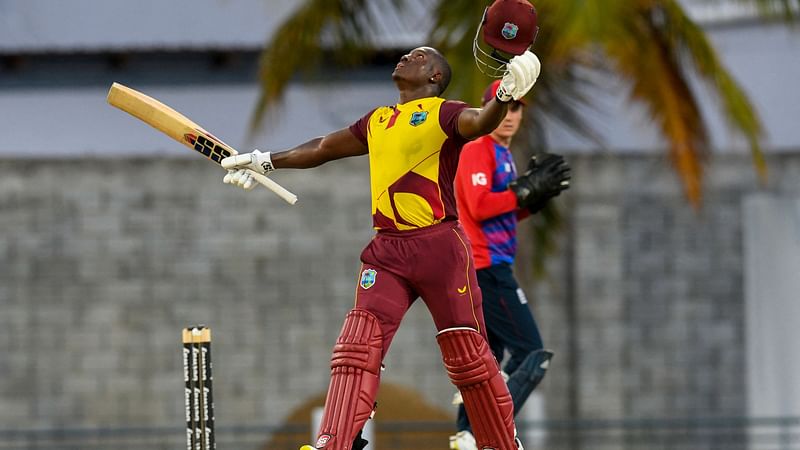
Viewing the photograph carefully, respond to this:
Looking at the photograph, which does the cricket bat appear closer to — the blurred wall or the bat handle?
the bat handle

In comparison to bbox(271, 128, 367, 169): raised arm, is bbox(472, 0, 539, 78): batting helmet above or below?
above

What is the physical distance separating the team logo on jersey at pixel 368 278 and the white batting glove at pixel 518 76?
1010mm

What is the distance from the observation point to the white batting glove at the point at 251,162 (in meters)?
6.41

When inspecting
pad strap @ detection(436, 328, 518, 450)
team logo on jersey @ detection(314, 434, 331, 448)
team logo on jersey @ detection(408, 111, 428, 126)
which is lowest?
team logo on jersey @ detection(314, 434, 331, 448)

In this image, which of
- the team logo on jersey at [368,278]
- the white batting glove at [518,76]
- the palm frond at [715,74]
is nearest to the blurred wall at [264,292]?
the palm frond at [715,74]

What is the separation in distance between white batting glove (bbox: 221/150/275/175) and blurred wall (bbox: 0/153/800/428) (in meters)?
6.46

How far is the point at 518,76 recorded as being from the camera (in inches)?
218

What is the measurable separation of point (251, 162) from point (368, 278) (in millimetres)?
752

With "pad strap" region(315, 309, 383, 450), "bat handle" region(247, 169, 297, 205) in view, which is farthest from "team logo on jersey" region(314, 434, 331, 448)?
"bat handle" region(247, 169, 297, 205)

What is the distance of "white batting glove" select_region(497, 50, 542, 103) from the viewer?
5539 millimetres

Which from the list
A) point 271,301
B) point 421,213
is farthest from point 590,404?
point 421,213

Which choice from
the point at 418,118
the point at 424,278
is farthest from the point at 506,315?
the point at 418,118

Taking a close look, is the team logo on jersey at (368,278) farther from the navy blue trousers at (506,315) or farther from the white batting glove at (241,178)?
the navy blue trousers at (506,315)

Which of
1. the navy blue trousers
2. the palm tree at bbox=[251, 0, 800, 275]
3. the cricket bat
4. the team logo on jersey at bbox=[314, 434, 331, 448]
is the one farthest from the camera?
the palm tree at bbox=[251, 0, 800, 275]
